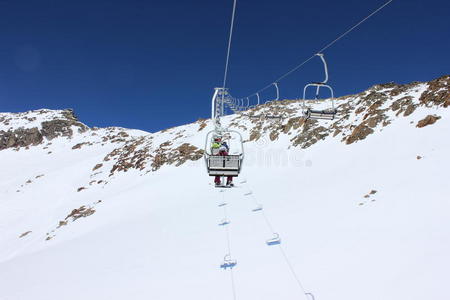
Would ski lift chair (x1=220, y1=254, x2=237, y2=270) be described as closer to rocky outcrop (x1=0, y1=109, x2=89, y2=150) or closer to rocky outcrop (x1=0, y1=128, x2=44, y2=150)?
rocky outcrop (x1=0, y1=109, x2=89, y2=150)

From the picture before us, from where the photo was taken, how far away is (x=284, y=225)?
12.9 meters

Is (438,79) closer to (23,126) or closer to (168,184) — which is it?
(168,184)

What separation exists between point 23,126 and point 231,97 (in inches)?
3848

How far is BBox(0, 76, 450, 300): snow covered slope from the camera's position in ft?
27.5

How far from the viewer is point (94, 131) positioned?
277 feet

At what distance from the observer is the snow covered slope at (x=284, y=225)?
8367mm

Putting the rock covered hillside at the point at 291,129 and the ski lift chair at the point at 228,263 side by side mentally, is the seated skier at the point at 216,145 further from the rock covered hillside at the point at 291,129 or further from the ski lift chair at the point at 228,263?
the rock covered hillside at the point at 291,129

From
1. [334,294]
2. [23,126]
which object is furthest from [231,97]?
[23,126]

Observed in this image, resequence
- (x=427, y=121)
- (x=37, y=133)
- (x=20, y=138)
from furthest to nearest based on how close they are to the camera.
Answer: (x=37, y=133) → (x=20, y=138) → (x=427, y=121)

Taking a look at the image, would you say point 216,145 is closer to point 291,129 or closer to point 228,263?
point 228,263

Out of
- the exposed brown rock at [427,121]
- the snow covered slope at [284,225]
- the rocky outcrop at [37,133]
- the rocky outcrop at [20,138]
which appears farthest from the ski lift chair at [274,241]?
the rocky outcrop at [20,138]

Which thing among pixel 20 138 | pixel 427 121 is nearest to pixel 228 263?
pixel 427 121

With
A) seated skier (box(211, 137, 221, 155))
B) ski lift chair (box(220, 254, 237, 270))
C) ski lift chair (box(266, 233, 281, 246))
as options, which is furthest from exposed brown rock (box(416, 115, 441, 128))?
ski lift chair (box(220, 254, 237, 270))

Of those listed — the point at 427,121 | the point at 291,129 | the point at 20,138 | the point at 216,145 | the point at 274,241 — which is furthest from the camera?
the point at 20,138
